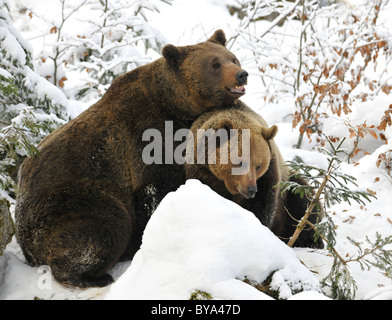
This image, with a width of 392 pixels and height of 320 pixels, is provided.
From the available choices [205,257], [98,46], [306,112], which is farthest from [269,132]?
[98,46]

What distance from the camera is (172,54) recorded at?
Answer: 16.2 ft

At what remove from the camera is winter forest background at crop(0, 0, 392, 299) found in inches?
156

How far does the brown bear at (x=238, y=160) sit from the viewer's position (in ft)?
13.9

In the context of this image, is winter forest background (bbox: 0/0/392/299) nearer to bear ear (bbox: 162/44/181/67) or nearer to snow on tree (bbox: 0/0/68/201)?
snow on tree (bbox: 0/0/68/201)

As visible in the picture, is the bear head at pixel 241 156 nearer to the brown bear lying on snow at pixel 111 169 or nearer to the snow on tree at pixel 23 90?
the brown bear lying on snow at pixel 111 169

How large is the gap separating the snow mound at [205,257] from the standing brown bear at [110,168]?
37.8 inches

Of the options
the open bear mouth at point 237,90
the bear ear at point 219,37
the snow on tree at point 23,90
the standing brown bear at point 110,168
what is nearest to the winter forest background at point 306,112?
the snow on tree at point 23,90

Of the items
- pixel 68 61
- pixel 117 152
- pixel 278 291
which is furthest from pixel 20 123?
pixel 68 61

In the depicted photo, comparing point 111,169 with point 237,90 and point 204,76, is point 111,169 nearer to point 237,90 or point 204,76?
point 204,76

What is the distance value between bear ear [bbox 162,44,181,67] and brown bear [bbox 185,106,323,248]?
2.19ft

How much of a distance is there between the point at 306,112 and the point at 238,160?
4.81 m

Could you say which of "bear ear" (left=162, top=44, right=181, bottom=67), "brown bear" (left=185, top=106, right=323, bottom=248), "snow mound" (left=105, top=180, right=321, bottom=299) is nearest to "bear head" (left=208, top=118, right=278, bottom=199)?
"brown bear" (left=185, top=106, right=323, bottom=248)

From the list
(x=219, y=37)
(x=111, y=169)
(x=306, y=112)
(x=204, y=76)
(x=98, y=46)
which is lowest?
(x=306, y=112)
